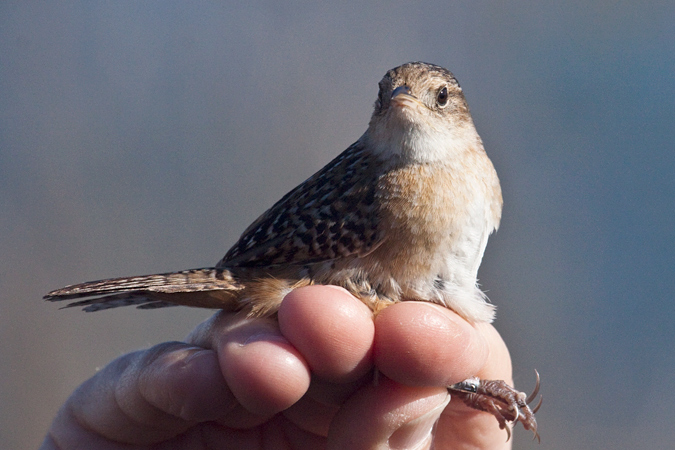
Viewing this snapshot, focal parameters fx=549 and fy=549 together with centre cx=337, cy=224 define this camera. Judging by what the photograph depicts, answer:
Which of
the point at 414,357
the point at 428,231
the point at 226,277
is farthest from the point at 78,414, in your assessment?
the point at 428,231

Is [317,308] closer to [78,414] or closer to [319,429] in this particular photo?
[319,429]

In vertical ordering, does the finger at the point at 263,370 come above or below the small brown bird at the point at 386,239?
below

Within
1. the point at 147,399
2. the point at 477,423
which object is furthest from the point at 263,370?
the point at 477,423

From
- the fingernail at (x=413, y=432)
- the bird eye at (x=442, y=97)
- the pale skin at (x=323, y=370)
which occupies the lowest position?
the fingernail at (x=413, y=432)

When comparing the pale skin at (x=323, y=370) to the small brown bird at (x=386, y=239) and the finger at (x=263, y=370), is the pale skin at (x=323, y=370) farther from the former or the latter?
the small brown bird at (x=386, y=239)

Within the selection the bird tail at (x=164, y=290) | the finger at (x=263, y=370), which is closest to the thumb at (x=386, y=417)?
the finger at (x=263, y=370)
